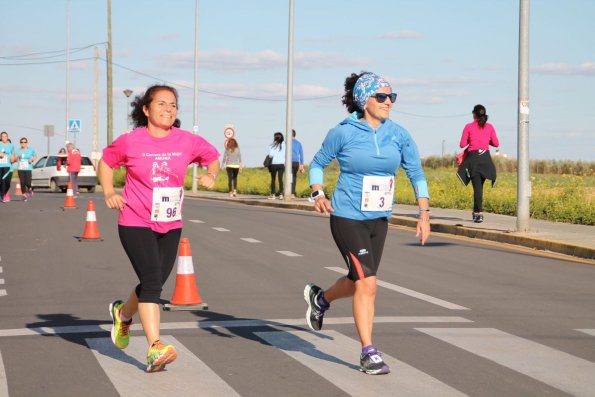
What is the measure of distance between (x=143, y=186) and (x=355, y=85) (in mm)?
1584

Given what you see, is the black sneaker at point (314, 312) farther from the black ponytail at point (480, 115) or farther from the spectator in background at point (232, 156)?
the spectator in background at point (232, 156)

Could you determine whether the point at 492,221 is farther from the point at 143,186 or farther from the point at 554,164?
the point at 554,164

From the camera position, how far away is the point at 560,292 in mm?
11766

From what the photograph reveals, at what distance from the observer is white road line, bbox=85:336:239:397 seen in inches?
267

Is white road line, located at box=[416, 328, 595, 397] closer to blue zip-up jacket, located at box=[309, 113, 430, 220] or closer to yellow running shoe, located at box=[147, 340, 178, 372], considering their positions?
blue zip-up jacket, located at box=[309, 113, 430, 220]

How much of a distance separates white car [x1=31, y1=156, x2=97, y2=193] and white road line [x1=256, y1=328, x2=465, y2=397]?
37.8 meters

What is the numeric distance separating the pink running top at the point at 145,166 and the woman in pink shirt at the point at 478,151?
13.7 m

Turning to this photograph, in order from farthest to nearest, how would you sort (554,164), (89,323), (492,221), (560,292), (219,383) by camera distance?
(554,164) < (492,221) < (560,292) < (89,323) < (219,383)

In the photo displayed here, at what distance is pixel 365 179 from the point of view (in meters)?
7.70

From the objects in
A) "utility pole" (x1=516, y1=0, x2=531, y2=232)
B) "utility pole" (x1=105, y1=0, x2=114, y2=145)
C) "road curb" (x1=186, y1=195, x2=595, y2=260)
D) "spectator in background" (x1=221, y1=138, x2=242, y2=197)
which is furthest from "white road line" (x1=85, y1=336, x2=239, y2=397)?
"utility pole" (x1=105, y1=0, x2=114, y2=145)

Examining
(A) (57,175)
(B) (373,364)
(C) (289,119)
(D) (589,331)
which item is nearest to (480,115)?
(D) (589,331)

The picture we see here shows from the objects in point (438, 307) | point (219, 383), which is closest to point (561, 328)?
point (438, 307)

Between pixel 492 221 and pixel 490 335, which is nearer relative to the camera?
pixel 490 335

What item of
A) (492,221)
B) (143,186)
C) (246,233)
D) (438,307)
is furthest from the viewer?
(492,221)
